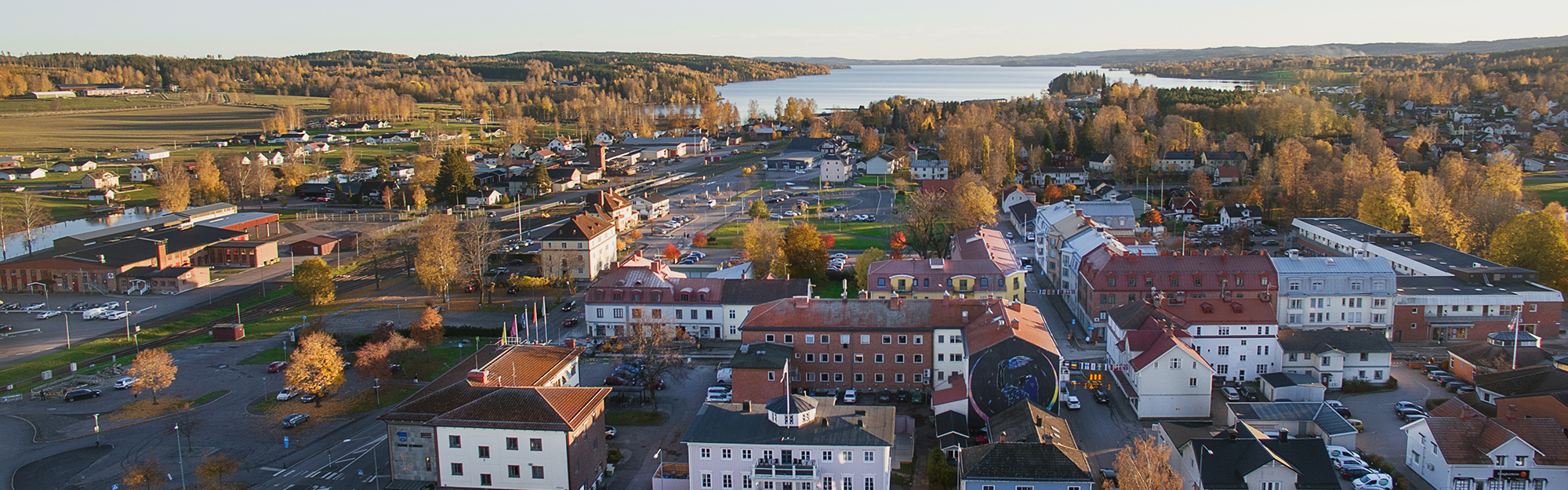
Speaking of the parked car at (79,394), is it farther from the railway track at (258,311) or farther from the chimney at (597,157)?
the chimney at (597,157)

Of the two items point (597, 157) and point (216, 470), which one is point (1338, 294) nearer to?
point (216, 470)

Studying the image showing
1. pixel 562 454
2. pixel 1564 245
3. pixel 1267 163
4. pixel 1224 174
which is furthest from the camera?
pixel 1224 174

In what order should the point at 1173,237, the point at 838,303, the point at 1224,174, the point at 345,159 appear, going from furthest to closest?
the point at 345,159 → the point at 1224,174 → the point at 1173,237 → the point at 838,303

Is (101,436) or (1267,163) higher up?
(1267,163)

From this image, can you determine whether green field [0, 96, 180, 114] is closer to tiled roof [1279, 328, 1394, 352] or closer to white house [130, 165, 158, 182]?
white house [130, 165, 158, 182]

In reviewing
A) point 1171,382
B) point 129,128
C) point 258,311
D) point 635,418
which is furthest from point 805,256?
point 129,128

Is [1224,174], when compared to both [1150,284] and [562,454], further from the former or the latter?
[562,454]

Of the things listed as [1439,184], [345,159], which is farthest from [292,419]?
[345,159]

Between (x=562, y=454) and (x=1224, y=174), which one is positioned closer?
(x=562, y=454)
